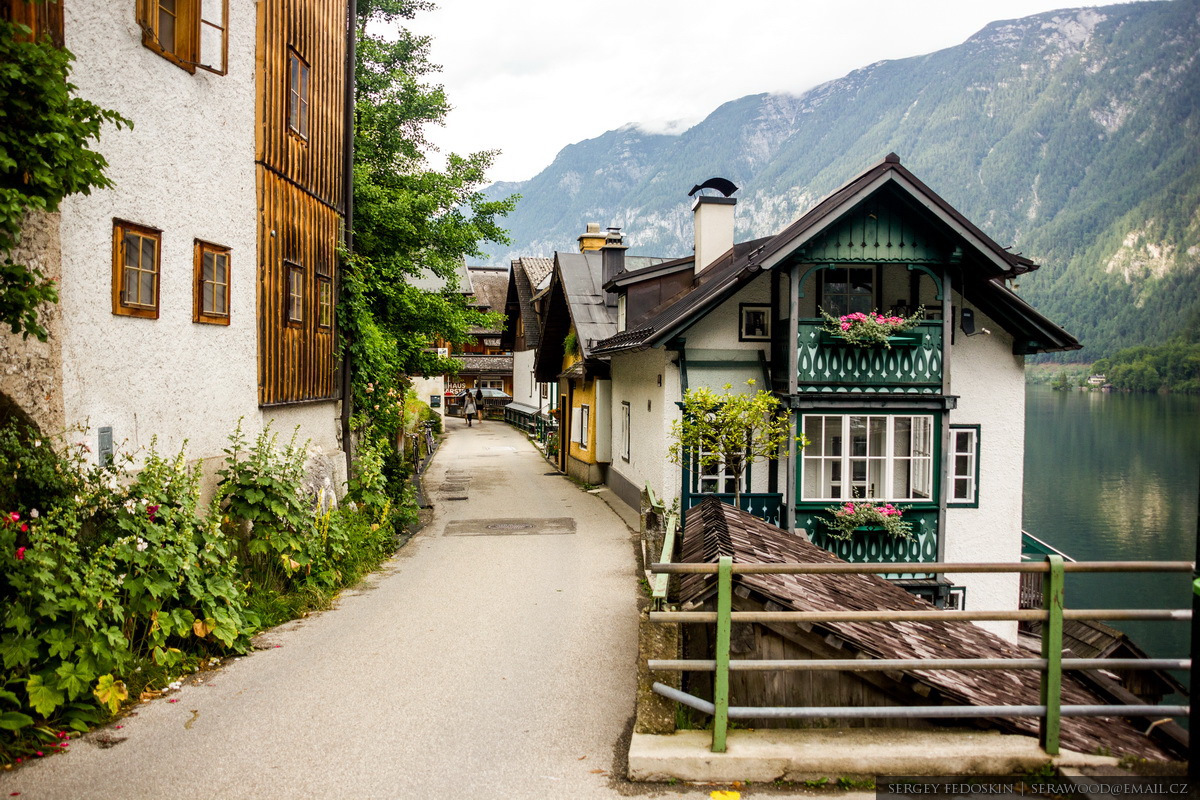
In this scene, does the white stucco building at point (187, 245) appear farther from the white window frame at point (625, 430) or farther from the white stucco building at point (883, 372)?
the white window frame at point (625, 430)

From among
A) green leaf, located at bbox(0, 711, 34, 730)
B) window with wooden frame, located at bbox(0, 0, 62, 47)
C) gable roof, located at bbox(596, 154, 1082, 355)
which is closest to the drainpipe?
gable roof, located at bbox(596, 154, 1082, 355)

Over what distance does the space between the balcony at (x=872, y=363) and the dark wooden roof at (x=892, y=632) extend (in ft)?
24.4

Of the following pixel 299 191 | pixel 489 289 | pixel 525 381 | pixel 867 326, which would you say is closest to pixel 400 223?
pixel 299 191

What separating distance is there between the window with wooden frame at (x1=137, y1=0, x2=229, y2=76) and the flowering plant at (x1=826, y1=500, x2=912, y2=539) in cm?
1120

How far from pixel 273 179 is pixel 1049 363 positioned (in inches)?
4119

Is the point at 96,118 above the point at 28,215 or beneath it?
above

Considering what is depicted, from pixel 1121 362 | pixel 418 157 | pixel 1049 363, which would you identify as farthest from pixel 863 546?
pixel 1049 363

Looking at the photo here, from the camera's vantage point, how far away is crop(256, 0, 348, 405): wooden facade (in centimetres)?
1076

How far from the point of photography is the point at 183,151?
343 inches

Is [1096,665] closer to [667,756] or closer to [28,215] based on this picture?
[667,756]

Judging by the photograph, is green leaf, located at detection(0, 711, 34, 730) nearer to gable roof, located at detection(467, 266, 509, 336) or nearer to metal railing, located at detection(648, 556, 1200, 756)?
metal railing, located at detection(648, 556, 1200, 756)

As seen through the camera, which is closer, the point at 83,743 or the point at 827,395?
the point at 83,743

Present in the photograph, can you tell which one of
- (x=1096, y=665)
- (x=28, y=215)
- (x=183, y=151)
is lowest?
(x=1096, y=665)

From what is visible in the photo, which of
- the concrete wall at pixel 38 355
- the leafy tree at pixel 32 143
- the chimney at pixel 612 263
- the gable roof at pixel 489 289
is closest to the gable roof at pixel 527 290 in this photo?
the gable roof at pixel 489 289
